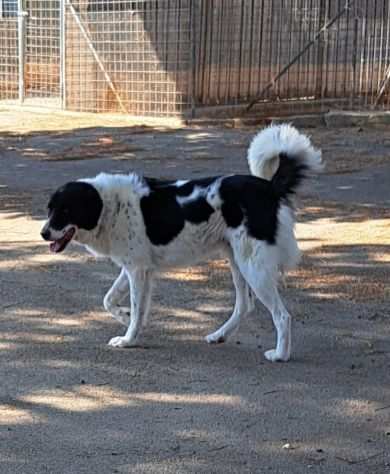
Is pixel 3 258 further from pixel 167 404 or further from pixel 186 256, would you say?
pixel 167 404

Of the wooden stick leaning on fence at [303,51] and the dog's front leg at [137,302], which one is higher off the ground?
the wooden stick leaning on fence at [303,51]

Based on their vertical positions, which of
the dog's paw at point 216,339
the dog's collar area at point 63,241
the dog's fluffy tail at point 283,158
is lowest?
the dog's paw at point 216,339

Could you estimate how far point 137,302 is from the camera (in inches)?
251

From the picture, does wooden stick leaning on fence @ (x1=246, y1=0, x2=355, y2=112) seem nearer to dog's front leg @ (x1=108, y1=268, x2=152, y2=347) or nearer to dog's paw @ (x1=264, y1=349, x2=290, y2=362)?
dog's front leg @ (x1=108, y1=268, x2=152, y2=347)

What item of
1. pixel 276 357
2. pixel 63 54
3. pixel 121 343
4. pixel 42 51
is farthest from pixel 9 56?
pixel 276 357

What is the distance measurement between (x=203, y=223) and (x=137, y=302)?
660mm

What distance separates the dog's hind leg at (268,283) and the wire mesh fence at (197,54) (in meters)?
12.8

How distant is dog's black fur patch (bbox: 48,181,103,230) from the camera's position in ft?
20.6

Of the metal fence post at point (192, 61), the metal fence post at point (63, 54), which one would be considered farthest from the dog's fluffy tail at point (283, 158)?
the metal fence post at point (63, 54)

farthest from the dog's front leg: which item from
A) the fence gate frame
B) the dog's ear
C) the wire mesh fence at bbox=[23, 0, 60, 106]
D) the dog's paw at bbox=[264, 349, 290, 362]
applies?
the wire mesh fence at bbox=[23, 0, 60, 106]

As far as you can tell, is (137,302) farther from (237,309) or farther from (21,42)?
(21,42)

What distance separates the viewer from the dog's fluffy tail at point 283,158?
6152 mm

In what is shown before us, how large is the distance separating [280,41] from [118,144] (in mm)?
5613

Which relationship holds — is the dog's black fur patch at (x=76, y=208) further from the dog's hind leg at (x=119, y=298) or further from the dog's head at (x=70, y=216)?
the dog's hind leg at (x=119, y=298)
